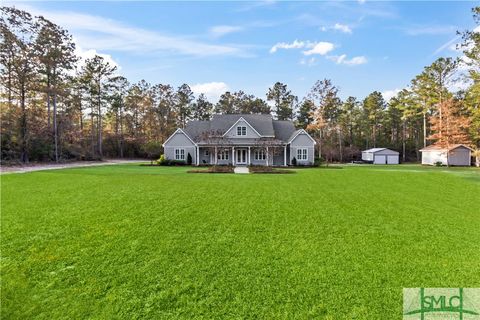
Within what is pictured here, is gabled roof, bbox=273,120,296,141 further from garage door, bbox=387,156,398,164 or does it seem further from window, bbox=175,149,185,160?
garage door, bbox=387,156,398,164

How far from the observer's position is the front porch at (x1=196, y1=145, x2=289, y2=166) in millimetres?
28125

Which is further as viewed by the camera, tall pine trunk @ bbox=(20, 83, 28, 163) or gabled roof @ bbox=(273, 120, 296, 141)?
gabled roof @ bbox=(273, 120, 296, 141)

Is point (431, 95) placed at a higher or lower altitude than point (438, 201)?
higher

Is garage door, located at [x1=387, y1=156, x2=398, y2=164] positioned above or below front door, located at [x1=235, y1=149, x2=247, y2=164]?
below

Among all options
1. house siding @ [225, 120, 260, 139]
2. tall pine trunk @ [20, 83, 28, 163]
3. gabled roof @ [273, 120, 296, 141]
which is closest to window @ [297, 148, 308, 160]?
gabled roof @ [273, 120, 296, 141]

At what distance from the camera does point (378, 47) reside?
505 inches

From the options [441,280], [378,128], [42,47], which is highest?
[42,47]

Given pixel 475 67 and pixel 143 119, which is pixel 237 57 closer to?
pixel 475 67

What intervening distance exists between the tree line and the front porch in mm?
10978

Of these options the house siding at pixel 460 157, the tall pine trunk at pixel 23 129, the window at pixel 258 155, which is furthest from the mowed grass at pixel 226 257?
the house siding at pixel 460 157

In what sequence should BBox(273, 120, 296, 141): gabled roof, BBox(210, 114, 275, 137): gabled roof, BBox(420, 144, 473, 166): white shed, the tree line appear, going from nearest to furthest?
the tree line < BBox(210, 114, 275, 137): gabled roof < BBox(273, 120, 296, 141): gabled roof < BBox(420, 144, 473, 166): white shed

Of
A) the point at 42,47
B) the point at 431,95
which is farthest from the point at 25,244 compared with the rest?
the point at 431,95

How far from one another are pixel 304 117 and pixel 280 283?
47.1 metres

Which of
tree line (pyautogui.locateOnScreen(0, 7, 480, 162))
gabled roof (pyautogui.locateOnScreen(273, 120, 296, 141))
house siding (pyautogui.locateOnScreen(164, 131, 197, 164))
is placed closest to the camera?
tree line (pyautogui.locateOnScreen(0, 7, 480, 162))
